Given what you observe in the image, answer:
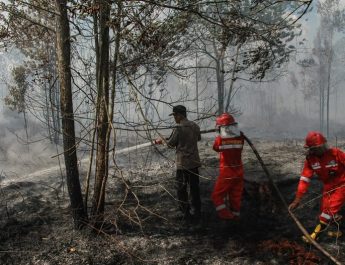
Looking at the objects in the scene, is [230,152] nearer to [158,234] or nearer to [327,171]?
[327,171]

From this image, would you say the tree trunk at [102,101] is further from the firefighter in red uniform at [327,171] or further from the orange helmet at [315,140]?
the orange helmet at [315,140]

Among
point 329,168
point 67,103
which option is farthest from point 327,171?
point 67,103

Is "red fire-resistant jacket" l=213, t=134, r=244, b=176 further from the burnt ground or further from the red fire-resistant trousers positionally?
the burnt ground

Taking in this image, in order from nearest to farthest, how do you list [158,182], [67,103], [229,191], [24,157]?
[158,182]
[67,103]
[229,191]
[24,157]

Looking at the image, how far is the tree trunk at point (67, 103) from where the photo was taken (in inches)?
195

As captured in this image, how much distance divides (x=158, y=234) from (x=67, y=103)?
2.29m

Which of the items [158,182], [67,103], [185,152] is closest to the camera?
[158,182]

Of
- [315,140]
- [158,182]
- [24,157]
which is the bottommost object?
[24,157]

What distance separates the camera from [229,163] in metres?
5.41

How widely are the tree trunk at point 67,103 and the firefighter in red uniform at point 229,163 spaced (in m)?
2.05

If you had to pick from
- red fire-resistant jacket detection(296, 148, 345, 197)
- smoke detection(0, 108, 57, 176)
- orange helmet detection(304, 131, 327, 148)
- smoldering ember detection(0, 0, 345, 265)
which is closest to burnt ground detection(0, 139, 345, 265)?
smoldering ember detection(0, 0, 345, 265)

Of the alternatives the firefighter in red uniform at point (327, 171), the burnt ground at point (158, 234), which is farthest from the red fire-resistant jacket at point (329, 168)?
the burnt ground at point (158, 234)

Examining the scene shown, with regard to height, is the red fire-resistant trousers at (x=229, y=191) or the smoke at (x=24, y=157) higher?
the red fire-resistant trousers at (x=229, y=191)

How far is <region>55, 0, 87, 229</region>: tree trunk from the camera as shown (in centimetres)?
495
